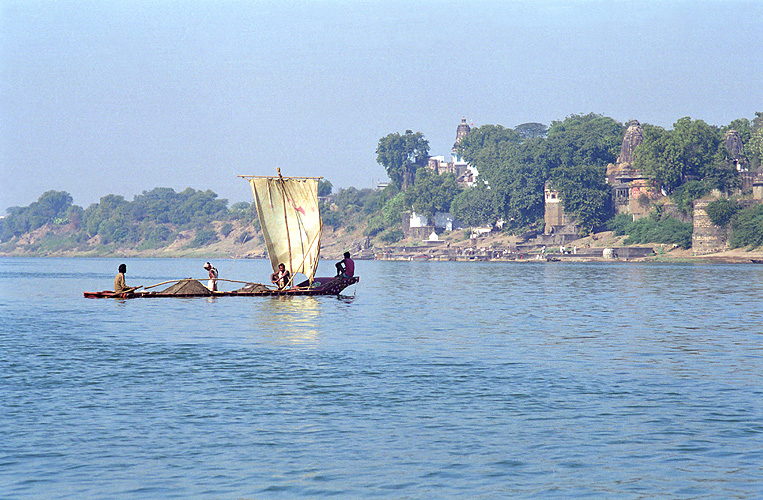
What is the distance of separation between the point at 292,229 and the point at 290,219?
1.55ft

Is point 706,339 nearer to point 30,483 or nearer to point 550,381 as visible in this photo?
point 550,381

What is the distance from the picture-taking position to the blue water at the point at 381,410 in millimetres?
10375

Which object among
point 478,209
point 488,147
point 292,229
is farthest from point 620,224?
point 292,229

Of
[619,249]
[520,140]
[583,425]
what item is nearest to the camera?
A: [583,425]

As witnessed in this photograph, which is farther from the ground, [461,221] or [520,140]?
[520,140]

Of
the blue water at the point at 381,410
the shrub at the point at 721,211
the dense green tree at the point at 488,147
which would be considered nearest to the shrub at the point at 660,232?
the shrub at the point at 721,211

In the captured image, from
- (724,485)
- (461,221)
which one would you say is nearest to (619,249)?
(461,221)

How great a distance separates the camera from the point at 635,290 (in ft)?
164

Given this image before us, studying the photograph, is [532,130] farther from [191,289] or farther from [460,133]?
[191,289]

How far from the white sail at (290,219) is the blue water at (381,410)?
12.2 meters

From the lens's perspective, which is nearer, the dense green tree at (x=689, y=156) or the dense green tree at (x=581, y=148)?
the dense green tree at (x=689, y=156)

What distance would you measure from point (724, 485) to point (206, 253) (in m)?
193

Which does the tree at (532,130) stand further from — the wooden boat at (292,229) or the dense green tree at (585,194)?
the wooden boat at (292,229)

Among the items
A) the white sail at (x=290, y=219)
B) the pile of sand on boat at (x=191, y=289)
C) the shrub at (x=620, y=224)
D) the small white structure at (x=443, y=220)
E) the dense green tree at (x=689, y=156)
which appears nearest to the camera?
the pile of sand on boat at (x=191, y=289)
